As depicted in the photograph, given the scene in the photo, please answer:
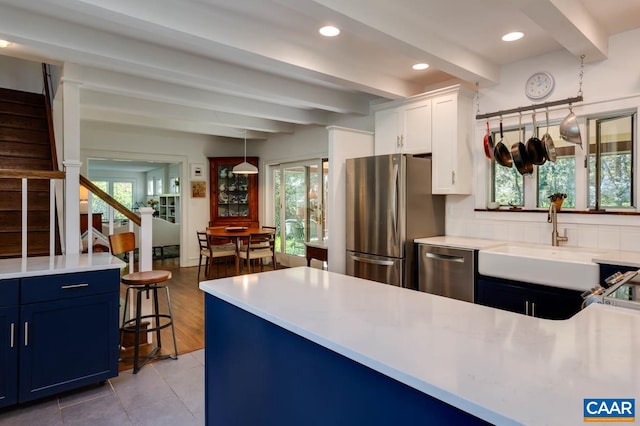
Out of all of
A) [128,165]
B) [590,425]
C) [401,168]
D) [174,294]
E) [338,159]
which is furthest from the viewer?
[128,165]

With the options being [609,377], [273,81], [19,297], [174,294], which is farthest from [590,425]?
[174,294]

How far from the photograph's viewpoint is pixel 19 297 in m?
2.22

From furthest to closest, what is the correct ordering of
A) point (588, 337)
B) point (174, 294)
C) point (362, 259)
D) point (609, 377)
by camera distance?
point (174, 294), point (362, 259), point (588, 337), point (609, 377)

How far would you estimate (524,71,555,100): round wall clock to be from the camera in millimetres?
3242

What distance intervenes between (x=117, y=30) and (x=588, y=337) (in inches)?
136

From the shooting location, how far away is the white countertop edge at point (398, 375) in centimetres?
71

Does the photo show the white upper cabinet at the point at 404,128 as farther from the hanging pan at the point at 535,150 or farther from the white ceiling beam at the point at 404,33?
the hanging pan at the point at 535,150

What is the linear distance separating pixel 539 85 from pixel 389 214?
1.71 m

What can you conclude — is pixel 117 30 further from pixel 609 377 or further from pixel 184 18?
pixel 609 377

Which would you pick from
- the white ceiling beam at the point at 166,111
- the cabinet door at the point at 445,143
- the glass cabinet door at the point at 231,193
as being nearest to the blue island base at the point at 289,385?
the cabinet door at the point at 445,143

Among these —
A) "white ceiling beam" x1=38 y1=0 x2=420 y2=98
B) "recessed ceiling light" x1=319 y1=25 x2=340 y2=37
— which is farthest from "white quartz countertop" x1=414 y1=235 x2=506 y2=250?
"recessed ceiling light" x1=319 y1=25 x2=340 y2=37

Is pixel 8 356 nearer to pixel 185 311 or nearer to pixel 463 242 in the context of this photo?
pixel 185 311

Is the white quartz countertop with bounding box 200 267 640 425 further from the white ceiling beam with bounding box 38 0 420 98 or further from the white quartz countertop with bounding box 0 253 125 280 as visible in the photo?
the white ceiling beam with bounding box 38 0 420 98

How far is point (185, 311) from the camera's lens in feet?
14.3
